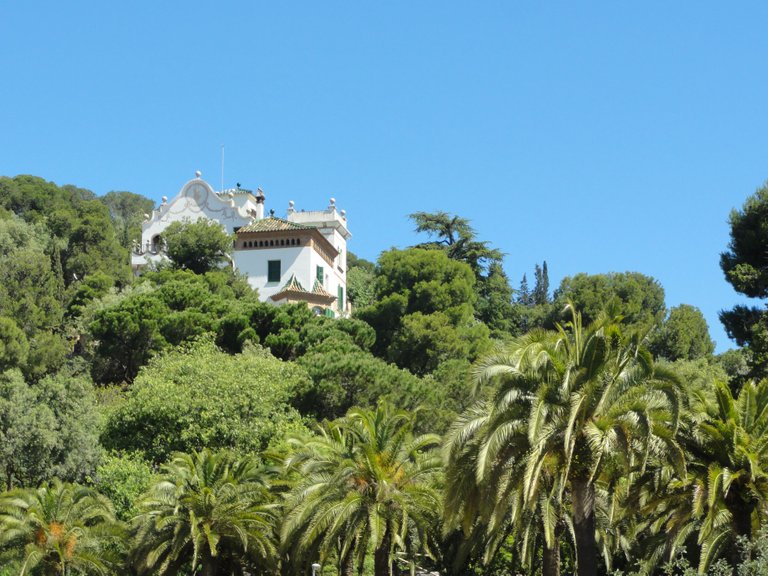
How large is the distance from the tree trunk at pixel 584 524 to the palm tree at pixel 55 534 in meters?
14.1

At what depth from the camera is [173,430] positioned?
122 ft

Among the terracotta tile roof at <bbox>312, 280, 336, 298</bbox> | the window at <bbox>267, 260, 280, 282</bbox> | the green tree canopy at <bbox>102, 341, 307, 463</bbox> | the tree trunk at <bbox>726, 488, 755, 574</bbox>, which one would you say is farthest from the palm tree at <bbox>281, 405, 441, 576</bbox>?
the window at <bbox>267, 260, 280, 282</bbox>

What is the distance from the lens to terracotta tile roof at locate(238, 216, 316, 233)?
61125 millimetres

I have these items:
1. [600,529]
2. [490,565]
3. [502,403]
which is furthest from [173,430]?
[502,403]

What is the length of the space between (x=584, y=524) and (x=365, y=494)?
23.0 ft

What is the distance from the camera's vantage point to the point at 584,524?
20.2 metres

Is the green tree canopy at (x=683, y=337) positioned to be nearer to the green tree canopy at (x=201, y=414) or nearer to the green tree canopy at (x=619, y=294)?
the green tree canopy at (x=619, y=294)

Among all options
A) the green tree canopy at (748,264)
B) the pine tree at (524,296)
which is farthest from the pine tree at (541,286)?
the green tree canopy at (748,264)

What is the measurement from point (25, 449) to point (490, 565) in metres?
15.4

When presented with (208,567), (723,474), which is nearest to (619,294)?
(208,567)

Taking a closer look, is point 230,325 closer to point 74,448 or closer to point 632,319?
A: point 74,448

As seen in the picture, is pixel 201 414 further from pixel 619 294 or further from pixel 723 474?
pixel 619 294

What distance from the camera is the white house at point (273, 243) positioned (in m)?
60.1

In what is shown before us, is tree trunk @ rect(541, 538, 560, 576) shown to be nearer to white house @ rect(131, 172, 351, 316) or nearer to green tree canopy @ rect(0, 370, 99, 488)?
green tree canopy @ rect(0, 370, 99, 488)
